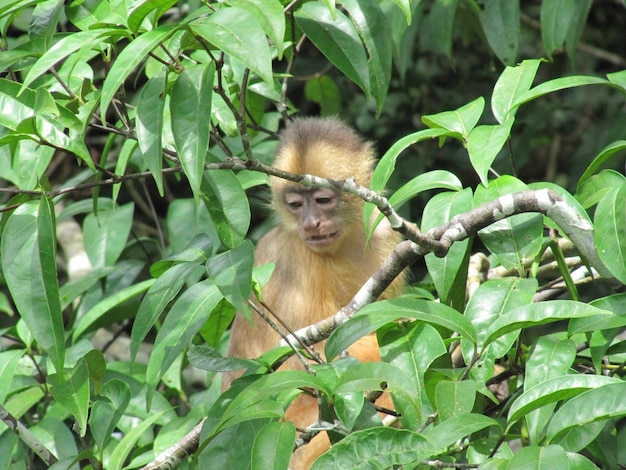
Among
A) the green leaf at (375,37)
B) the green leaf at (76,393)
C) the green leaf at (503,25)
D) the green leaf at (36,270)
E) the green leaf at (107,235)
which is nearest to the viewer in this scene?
the green leaf at (36,270)

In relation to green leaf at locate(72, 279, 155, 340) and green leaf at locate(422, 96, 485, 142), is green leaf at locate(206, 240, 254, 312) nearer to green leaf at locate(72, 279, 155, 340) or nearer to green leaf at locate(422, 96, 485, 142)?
green leaf at locate(422, 96, 485, 142)

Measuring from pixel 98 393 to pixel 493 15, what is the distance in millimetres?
2889

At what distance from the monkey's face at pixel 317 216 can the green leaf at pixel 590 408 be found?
249cm

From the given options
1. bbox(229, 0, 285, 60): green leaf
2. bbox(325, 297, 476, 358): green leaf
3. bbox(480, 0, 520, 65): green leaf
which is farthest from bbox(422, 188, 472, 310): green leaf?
bbox(480, 0, 520, 65): green leaf

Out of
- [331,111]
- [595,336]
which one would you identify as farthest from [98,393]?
[331,111]

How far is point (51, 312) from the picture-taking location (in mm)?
2207

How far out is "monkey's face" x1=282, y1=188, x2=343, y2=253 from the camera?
176 inches

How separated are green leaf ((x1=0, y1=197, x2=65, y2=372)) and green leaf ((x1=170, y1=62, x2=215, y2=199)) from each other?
1.43 ft

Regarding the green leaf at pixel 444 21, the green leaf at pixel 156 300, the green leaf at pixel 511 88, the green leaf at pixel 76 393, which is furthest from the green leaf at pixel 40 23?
the green leaf at pixel 444 21

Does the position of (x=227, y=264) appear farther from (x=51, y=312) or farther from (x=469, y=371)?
(x=469, y=371)

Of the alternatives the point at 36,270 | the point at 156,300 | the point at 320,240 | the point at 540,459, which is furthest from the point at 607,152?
the point at 320,240

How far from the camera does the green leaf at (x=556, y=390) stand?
2.08 meters

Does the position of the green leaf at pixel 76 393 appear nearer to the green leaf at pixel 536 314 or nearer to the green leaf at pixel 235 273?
the green leaf at pixel 235 273

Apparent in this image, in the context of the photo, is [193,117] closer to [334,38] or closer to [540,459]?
[334,38]
